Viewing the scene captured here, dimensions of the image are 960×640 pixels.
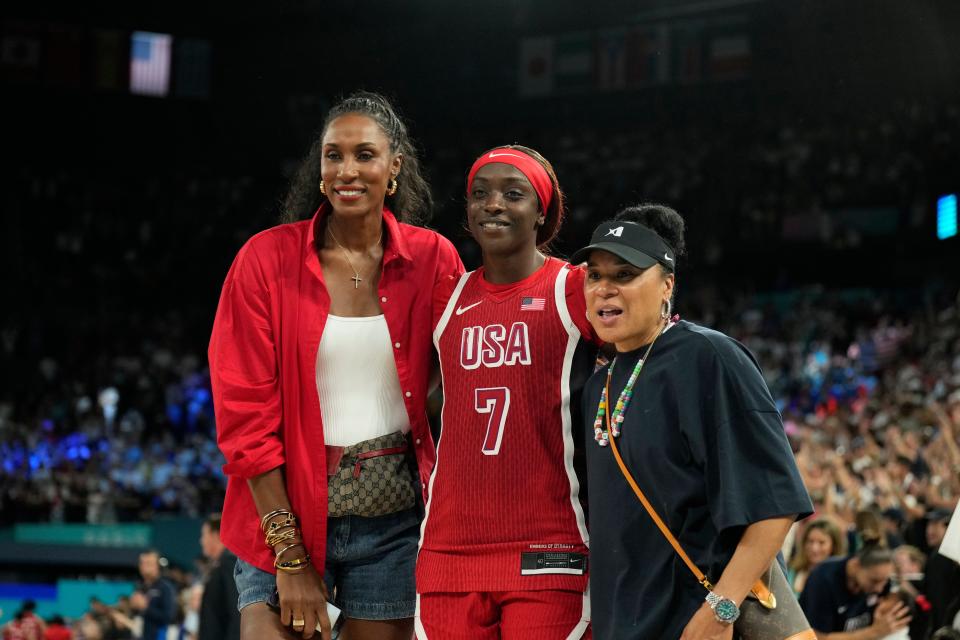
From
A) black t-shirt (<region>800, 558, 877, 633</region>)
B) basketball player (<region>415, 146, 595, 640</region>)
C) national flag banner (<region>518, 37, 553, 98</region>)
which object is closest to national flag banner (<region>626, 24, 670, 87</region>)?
national flag banner (<region>518, 37, 553, 98</region>)

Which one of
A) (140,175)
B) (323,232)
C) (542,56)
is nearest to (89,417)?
(140,175)

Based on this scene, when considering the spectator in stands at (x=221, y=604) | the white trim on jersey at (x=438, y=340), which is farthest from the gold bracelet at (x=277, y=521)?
the spectator in stands at (x=221, y=604)

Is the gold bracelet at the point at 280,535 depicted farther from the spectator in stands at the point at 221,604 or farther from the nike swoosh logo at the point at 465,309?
the spectator in stands at the point at 221,604

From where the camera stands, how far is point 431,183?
12.9m

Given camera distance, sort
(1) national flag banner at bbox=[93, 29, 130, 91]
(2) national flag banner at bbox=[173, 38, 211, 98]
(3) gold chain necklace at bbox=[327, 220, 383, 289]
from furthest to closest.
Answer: (2) national flag banner at bbox=[173, 38, 211, 98] < (1) national flag banner at bbox=[93, 29, 130, 91] < (3) gold chain necklace at bbox=[327, 220, 383, 289]

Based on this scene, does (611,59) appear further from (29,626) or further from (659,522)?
(659,522)

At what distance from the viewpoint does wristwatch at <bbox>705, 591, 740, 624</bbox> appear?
8.32 feet

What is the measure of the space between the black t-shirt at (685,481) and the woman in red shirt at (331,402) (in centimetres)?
69

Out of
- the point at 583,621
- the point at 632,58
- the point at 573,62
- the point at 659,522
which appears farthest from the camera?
the point at 573,62

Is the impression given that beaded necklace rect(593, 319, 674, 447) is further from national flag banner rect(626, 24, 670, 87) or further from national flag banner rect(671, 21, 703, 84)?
national flag banner rect(626, 24, 670, 87)

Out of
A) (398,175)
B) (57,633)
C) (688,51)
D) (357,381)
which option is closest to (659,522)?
(357,381)

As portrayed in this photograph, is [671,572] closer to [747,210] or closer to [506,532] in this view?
[506,532]

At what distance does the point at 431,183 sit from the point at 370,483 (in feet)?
32.5

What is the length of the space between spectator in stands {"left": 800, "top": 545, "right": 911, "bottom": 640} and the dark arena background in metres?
5.75
